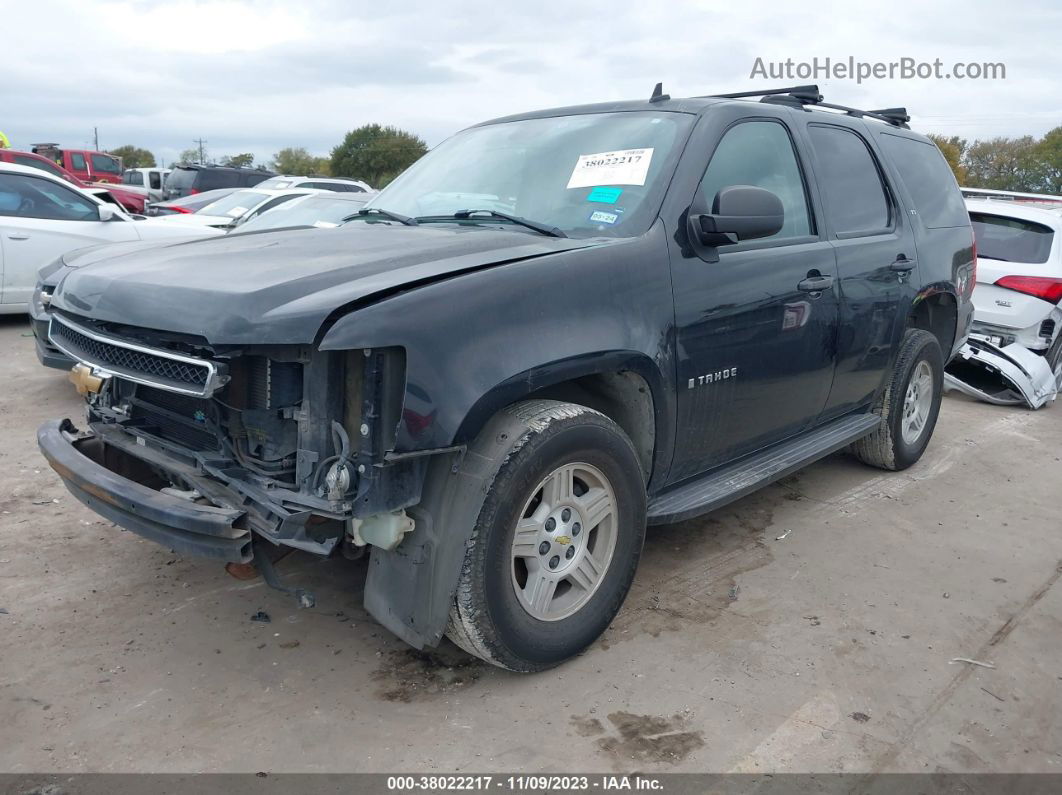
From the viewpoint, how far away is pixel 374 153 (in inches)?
2311

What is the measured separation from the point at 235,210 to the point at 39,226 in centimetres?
333

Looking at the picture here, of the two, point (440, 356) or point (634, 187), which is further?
point (634, 187)

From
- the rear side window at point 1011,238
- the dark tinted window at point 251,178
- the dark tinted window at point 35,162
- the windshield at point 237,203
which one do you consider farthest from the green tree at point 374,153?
the rear side window at point 1011,238

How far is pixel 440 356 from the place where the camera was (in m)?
2.52

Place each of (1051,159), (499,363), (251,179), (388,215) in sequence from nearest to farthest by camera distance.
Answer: (499,363) < (388,215) < (251,179) < (1051,159)

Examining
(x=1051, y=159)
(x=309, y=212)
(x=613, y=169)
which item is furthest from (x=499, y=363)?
(x=1051, y=159)

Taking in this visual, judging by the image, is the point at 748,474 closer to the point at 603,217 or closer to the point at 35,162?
the point at 603,217

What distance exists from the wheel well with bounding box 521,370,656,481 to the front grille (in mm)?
1173

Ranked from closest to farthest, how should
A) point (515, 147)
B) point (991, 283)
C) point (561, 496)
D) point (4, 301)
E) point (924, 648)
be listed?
point (561, 496)
point (924, 648)
point (515, 147)
point (991, 283)
point (4, 301)

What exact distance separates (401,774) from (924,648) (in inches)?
79.8

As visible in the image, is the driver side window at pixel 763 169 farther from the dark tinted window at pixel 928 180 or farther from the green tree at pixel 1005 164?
the green tree at pixel 1005 164

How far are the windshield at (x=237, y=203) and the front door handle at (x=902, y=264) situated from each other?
8.81m

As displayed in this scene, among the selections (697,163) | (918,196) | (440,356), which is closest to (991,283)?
(918,196)

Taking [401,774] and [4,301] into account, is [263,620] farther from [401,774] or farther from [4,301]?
[4,301]
